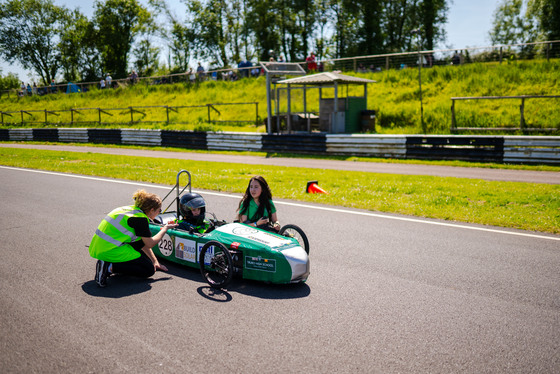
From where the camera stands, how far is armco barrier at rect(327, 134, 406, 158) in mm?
17016

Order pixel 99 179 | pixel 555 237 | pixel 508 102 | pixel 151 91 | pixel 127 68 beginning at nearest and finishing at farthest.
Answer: pixel 555 237 → pixel 99 179 → pixel 508 102 → pixel 151 91 → pixel 127 68

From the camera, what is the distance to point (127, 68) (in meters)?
72.1

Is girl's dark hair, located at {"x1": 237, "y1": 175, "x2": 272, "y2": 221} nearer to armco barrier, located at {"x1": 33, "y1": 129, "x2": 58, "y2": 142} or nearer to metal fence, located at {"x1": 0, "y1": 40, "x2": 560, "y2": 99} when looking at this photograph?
metal fence, located at {"x1": 0, "y1": 40, "x2": 560, "y2": 99}

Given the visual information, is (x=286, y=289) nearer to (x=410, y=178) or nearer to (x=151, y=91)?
(x=410, y=178)

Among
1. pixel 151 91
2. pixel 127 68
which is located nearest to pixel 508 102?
pixel 151 91

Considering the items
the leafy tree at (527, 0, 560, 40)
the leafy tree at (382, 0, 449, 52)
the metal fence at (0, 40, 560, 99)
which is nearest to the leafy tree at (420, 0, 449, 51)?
the leafy tree at (382, 0, 449, 52)

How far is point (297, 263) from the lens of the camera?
5.26 metres

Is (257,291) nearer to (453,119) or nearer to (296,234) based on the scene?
(296,234)

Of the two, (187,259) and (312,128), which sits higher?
(312,128)

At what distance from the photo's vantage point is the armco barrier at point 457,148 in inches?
607

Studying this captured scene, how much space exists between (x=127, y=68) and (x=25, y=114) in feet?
104

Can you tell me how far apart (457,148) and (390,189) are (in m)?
6.00

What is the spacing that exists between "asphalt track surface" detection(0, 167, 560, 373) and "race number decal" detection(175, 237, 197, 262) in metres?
0.24

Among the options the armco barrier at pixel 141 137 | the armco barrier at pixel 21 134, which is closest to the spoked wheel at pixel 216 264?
the armco barrier at pixel 141 137
